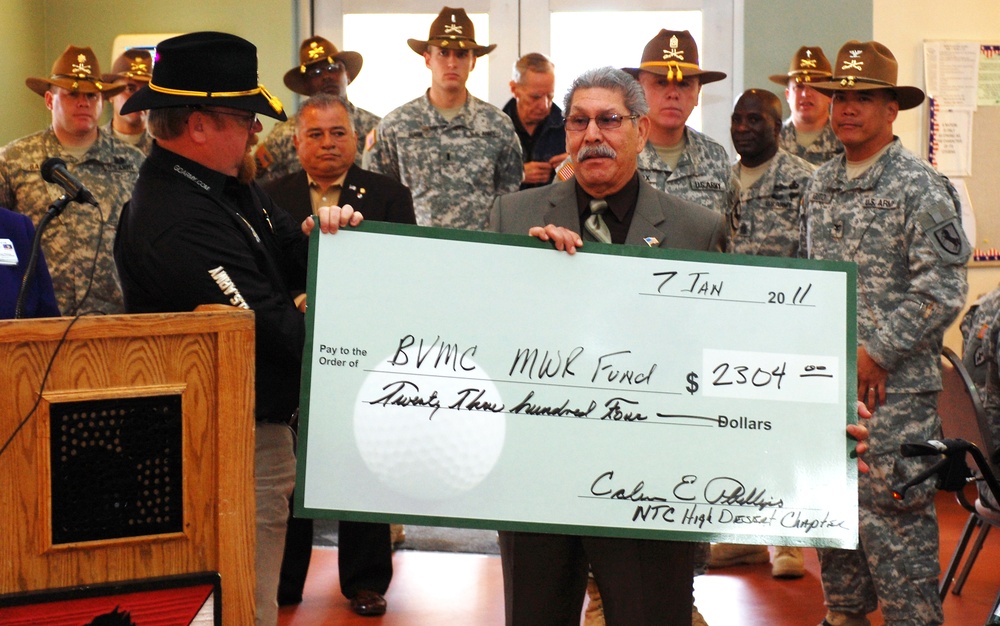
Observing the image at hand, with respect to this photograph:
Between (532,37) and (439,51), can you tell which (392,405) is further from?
(532,37)

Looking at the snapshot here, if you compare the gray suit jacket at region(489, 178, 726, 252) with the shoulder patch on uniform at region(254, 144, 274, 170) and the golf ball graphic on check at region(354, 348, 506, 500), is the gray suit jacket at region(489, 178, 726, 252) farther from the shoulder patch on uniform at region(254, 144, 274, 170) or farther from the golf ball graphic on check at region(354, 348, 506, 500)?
the shoulder patch on uniform at region(254, 144, 274, 170)

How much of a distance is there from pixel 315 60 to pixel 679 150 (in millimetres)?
2301

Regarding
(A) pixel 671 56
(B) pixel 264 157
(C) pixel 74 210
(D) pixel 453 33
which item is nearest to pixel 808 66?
(A) pixel 671 56

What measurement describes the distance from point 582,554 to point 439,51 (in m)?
3.56

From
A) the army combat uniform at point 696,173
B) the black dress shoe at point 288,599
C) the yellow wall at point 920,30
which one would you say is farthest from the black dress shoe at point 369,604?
the yellow wall at point 920,30

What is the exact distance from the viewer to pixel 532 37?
687cm

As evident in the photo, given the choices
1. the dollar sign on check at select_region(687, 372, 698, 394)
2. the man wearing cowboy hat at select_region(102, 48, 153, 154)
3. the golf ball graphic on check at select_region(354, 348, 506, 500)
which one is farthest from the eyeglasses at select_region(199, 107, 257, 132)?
the man wearing cowboy hat at select_region(102, 48, 153, 154)

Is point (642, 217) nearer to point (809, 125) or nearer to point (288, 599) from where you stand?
point (288, 599)

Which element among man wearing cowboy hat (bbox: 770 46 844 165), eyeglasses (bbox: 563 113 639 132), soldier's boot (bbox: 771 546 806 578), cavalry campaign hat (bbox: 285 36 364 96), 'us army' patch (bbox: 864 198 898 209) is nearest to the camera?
eyeglasses (bbox: 563 113 639 132)

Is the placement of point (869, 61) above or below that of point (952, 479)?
above

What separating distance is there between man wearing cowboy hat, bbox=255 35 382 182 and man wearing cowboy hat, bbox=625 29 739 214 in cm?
156

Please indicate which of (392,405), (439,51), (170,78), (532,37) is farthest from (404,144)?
(392,405)

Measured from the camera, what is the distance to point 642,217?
2271mm

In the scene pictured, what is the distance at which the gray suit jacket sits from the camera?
2268 mm
